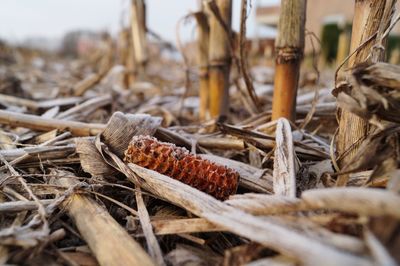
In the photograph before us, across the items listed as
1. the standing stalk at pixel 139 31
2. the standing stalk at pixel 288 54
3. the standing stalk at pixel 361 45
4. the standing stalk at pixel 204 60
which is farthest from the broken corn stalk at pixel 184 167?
the standing stalk at pixel 139 31

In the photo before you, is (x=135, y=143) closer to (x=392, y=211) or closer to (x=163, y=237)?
(x=163, y=237)

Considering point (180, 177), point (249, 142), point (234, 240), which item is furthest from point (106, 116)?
point (234, 240)

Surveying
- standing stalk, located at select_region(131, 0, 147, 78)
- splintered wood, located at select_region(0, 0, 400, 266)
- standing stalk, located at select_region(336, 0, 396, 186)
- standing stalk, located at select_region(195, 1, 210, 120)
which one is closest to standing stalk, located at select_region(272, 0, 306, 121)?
splintered wood, located at select_region(0, 0, 400, 266)

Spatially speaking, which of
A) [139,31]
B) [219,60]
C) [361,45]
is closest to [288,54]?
[361,45]

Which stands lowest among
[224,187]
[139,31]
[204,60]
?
[224,187]

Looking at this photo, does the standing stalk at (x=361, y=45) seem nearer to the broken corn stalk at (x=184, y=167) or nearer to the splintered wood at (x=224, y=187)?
the splintered wood at (x=224, y=187)

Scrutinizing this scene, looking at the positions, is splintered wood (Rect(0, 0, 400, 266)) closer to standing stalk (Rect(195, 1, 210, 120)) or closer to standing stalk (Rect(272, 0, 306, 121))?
standing stalk (Rect(272, 0, 306, 121))

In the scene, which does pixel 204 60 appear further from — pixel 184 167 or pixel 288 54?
pixel 184 167
